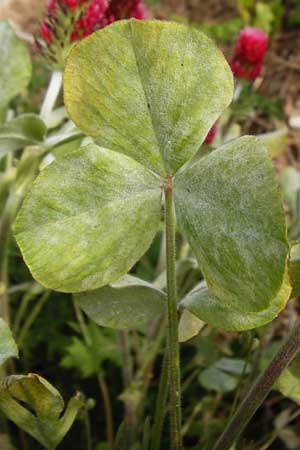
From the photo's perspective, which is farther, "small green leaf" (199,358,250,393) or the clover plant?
"small green leaf" (199,358,250,393)

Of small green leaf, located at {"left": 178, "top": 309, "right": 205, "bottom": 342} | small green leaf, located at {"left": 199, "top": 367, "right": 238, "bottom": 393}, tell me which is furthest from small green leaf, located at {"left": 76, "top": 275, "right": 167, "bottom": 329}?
small green leaf, located at {"left": 199, "top": 367, "right": 238, "bottom": 393}

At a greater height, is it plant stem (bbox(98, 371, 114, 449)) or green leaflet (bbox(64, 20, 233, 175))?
green leaflet (bbox(64, 20, 233, 175))

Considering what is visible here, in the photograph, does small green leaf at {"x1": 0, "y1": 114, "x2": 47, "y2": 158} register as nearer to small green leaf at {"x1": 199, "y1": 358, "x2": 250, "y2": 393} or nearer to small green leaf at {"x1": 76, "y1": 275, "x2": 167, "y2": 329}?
small green leaf at {"x1": 76, "y1": 275, "x2": 167, "y2": 329}

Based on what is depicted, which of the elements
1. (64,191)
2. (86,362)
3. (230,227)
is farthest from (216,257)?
(86,362)

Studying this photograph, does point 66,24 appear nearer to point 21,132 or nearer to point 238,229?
point 21,132

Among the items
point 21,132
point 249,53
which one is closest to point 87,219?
point 21,132

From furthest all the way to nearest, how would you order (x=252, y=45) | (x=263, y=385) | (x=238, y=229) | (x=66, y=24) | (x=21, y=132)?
(x=252, y=45), (x=66, y=24), (x=21, y=132), (x=263, y=385), (x=238, y=229)

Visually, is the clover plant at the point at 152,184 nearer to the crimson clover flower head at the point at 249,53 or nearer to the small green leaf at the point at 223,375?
the small green leaf at the point at 223,375

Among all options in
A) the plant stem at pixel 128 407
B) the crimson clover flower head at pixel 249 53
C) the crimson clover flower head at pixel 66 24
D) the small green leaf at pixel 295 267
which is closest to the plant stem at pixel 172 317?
the small green leaf at pixel 295 267
